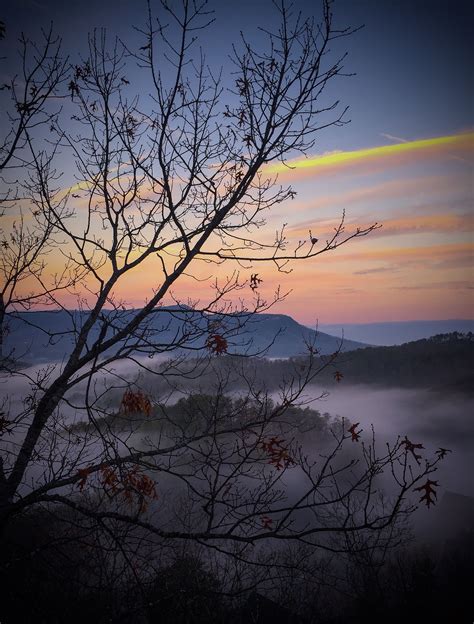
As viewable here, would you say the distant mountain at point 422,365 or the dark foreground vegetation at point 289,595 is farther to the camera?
the distant mountain at point 422,365

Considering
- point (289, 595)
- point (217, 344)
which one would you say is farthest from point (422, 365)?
point (217, 344)

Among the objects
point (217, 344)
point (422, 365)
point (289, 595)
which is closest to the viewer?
point (217, 344)

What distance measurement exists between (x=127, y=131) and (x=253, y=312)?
2.84m

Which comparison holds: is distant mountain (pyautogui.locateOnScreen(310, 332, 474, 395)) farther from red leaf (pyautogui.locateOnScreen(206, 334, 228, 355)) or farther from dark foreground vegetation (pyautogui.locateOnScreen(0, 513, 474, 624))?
red leaf (pyautogui.locateOnScreen(206, 334, 228, 355))

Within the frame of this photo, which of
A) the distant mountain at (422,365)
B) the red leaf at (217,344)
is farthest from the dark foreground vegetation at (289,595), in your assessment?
the distant mountain at (422,365)

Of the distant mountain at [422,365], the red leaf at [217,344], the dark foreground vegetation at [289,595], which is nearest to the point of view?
the red leaf at [217,344]

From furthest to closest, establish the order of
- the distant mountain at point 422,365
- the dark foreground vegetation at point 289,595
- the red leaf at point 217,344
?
the distant mountain at point 422,365, the dark foreground vegetation at point 289,595, the red leaf at point 217,344

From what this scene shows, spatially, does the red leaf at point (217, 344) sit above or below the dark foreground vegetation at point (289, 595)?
above

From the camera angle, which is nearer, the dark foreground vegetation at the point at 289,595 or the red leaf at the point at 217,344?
the red leaf at the point at 217,344

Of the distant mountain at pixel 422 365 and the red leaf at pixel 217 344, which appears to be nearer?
the red leaf at pixel 217 344

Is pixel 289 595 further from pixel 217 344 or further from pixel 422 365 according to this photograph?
pixel 422 365

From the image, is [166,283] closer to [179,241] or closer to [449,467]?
[179,241]

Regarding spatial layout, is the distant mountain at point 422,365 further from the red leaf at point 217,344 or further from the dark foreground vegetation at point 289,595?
the red leaf at point 217,344

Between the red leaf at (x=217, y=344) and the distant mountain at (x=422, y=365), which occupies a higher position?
the red leaf at (x=217, y=344)
